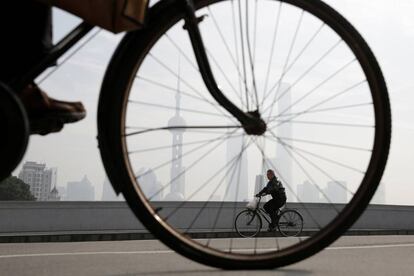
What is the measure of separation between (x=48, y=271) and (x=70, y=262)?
0.93 m

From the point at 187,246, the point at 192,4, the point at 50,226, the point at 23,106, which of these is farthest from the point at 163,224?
the point at 50,226

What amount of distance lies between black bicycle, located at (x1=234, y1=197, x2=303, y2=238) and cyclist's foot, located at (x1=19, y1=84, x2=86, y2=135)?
38.2ft

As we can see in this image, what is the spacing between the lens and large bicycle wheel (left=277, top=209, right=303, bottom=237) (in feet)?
48.4

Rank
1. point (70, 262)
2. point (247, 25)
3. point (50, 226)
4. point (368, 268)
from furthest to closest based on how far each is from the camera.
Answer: point (50, 226), point (70, 262), point (368, 268), point (247, 25)

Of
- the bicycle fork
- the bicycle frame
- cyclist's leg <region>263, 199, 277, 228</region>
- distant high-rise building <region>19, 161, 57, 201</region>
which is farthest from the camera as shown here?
distant high-rise building <region>19, 161, 57, 201</region>

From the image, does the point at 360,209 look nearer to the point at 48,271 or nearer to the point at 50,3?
the point at 50,3

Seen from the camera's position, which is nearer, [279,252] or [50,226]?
[279,252]

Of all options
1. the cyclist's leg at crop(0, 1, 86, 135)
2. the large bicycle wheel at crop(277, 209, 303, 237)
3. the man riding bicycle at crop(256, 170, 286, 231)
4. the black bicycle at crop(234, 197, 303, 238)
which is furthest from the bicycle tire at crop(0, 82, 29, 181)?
the large bicycle wheel at crop(277, 209, 303, 237)

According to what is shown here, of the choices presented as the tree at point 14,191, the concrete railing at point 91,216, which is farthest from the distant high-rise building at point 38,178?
the concrete railing at point 91,216

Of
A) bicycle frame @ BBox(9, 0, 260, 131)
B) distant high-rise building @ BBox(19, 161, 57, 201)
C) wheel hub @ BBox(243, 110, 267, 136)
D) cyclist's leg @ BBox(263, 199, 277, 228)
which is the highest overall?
bicycle frame @ BBox(9, 0, 260, 131)

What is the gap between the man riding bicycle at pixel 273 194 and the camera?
45.3 ft

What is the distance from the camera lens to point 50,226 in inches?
719

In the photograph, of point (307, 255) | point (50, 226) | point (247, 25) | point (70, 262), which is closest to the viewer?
point (307, 255)

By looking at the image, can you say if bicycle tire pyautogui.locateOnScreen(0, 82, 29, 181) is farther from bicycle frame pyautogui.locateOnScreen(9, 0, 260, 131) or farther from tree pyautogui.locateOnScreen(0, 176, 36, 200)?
tree pyautogui.locateOnScreen(0, 176, 36, 200)
